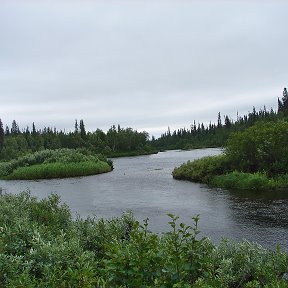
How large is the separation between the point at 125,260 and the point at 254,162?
109ft

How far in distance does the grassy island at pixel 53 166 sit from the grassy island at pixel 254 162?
23520mm

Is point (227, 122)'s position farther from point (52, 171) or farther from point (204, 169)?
point (204, 169)

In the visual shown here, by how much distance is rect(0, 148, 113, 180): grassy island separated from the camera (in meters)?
54.6

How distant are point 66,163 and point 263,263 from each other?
1973 inches

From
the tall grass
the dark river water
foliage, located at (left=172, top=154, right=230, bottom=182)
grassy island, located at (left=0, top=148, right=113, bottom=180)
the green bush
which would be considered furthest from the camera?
grassy island, located at (left=0, top=148, right=113, bottom=180)

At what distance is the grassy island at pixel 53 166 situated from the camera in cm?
5456

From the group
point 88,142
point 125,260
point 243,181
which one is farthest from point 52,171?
point 88,142

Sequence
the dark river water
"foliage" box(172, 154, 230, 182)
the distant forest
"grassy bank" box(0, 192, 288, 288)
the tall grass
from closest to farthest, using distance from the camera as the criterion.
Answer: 1. "grassy bank" box(0, 192, 288, 288)
2. the dark river water
3. "foliage" box(172, 154, 230, 182)
4. the tall grass
5. the distant forest

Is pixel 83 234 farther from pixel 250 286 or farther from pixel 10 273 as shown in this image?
pixel 250 286

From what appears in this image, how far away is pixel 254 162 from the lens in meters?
36.7

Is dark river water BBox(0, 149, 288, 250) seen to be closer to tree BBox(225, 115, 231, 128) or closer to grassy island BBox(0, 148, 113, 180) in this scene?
grassy island BBox(0, 148, 113, 180)

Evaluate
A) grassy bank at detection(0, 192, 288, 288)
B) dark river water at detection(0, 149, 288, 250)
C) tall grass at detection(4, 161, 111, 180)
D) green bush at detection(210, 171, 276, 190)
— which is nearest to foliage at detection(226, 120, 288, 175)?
green bush at detection(210, 171, 276, 190)

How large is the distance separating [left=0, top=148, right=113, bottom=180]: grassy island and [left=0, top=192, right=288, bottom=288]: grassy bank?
40851 mm

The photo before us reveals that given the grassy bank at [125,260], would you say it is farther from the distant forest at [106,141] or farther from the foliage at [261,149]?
the distant forest at [106,141]
